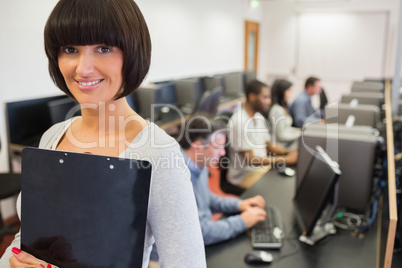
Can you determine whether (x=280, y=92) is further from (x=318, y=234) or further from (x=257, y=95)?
(x=318, y=234)

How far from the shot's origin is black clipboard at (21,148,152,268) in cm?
65

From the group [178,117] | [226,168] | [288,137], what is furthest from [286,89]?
[226,168]

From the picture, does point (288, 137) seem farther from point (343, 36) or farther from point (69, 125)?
point (343, 36)

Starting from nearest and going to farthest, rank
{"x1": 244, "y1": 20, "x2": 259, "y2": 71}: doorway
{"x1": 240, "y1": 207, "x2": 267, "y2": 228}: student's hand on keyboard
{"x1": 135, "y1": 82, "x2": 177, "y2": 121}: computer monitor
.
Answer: {"x1": 240, "y1": 207, "x2": 267, "y2": 228}: student's hand on keyboard < {"x1": 135, "y1": 82, "x2": 177, "y2": 121}: computer monitor < {"x1": 244, "y1": 20, "x2": 259, "y2": 71}: doorway

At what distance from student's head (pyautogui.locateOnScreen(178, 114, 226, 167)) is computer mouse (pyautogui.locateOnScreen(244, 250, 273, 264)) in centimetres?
62

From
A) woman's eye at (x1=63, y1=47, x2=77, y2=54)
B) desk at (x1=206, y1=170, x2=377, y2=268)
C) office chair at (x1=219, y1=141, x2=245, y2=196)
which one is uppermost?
woman's eye at (x1=63, y1=47, x2=77, y2=54)

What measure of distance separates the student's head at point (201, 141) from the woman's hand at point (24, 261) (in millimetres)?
1199

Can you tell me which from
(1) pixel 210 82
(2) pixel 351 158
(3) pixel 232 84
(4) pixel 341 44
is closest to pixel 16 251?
(2) pixel 351 158

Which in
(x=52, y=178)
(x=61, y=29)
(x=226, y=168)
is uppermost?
(x=61, y=29)

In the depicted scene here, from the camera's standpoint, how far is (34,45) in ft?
9.94

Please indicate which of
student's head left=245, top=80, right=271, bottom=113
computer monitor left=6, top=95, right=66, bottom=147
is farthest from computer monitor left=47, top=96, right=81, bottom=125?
student's head left=245, top=80, right=271, bottom=113

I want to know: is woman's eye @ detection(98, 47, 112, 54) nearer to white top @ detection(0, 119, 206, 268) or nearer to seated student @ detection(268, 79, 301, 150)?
white top @ detection(0, 119, 206, 268)

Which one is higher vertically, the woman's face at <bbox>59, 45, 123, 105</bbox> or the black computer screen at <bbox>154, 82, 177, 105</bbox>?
the woman's face at <bbox>59, 45, 123, 105</bbox>

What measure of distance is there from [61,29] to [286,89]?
3453 millimetres
